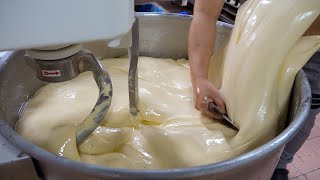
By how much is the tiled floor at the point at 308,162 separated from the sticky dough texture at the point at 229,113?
63cm

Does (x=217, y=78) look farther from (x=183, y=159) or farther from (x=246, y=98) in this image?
(x=183, y=159)

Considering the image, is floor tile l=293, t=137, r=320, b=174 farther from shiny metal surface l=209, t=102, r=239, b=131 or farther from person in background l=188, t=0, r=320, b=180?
shiny metal surface l=209, t=102, r=239, b=131

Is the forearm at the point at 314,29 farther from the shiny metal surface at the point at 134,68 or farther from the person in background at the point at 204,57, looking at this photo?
the shiny metal surface at the point at 134,68

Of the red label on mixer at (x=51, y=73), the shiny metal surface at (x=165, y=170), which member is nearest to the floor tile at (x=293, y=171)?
the shiny metal surface at (x=165, y=170)

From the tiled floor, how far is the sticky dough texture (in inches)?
24.8

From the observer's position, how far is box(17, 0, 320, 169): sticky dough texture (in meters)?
0.62

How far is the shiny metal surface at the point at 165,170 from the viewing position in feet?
1.35

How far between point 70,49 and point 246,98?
400 mm

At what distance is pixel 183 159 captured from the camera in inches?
24.2

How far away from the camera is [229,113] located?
0.72 m

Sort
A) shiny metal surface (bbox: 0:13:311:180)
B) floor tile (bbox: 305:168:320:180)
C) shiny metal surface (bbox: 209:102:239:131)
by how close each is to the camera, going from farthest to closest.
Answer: floor tile (bbox: 305:168:320:180), shiny metal surface (bbox: 209:102:239:131), shiny metal surface (bbox: 0:13:311:180)

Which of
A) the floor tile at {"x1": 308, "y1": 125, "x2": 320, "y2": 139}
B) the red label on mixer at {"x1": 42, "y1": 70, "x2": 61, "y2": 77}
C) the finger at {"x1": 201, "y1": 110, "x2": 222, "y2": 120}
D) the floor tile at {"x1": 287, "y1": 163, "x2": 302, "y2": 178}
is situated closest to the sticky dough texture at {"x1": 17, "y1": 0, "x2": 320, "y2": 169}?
the finger at {"x1": 201, "y1": 110, "x2": 222, "y2": 120}

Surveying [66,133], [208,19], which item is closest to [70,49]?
[66,133]

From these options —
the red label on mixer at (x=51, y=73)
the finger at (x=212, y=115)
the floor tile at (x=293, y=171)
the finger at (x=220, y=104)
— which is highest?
the red label on mixer at (x=51, y=73)
